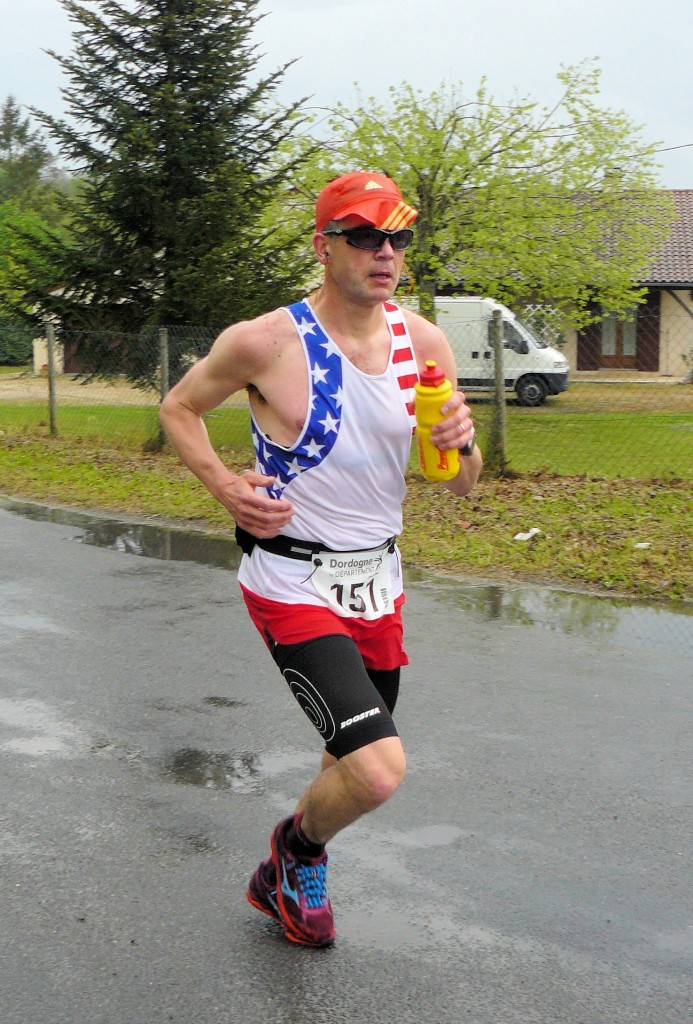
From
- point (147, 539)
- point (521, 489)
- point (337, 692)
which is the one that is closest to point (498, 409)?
point (521, 489)

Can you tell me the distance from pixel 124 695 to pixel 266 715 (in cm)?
79

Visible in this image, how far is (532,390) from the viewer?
25.5 metres

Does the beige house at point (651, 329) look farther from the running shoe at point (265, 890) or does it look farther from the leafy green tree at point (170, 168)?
the running shoe at point (265, 890)

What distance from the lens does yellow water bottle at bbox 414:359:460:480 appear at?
11.2 feet

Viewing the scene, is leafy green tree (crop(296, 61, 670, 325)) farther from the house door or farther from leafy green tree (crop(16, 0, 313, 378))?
the house door

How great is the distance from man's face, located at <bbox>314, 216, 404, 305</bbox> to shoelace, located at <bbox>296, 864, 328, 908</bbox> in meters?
1.61

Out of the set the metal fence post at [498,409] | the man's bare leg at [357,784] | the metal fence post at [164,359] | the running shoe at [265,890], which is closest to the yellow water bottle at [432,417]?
the man's bare leg at [357,784]

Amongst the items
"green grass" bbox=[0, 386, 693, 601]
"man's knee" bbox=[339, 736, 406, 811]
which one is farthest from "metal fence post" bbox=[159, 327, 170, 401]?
"man's knee" bbox=[339, 736, 406, 811]

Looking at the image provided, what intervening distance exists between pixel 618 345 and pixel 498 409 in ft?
101

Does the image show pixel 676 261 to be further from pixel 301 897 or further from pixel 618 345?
pixel 301 897

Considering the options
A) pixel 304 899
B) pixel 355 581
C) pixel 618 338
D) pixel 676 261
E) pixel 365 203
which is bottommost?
pixel 304 899

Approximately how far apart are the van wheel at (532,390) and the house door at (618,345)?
16.5m

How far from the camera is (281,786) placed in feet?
16.0

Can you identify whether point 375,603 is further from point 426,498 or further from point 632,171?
point 632,171
